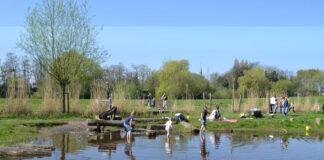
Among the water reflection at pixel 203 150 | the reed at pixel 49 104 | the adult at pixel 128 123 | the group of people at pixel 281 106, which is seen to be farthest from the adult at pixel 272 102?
the reed at pixel 49 104

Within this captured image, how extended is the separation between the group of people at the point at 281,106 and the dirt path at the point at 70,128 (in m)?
15.6

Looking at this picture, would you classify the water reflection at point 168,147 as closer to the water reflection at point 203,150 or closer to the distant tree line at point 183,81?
the water reflection at point 203,150

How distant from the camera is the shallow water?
1339 cm

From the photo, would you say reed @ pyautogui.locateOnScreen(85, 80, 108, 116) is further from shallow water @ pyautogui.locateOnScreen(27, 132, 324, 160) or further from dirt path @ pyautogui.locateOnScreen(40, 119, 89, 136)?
shallow water @ pyautogui.locateOnScreen(27, 132, 324, 160)

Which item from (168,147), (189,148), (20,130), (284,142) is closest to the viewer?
(189,148)

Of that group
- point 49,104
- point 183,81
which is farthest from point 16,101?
point 183,81

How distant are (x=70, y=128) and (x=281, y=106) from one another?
19.5m

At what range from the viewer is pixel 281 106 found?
1321 inches

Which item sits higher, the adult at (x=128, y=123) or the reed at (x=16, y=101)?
the reed at (x=16, y=101)

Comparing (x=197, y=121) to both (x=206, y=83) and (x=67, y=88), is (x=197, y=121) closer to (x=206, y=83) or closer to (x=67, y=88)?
(x=67, y=88)

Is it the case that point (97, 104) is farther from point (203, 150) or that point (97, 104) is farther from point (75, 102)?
point (203, 150)

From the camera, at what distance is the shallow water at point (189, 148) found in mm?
13391

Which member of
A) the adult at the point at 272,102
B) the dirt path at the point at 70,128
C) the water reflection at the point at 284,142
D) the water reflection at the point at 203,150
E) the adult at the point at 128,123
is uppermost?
the adult at the point at 272,102

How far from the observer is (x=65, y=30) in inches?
1174
